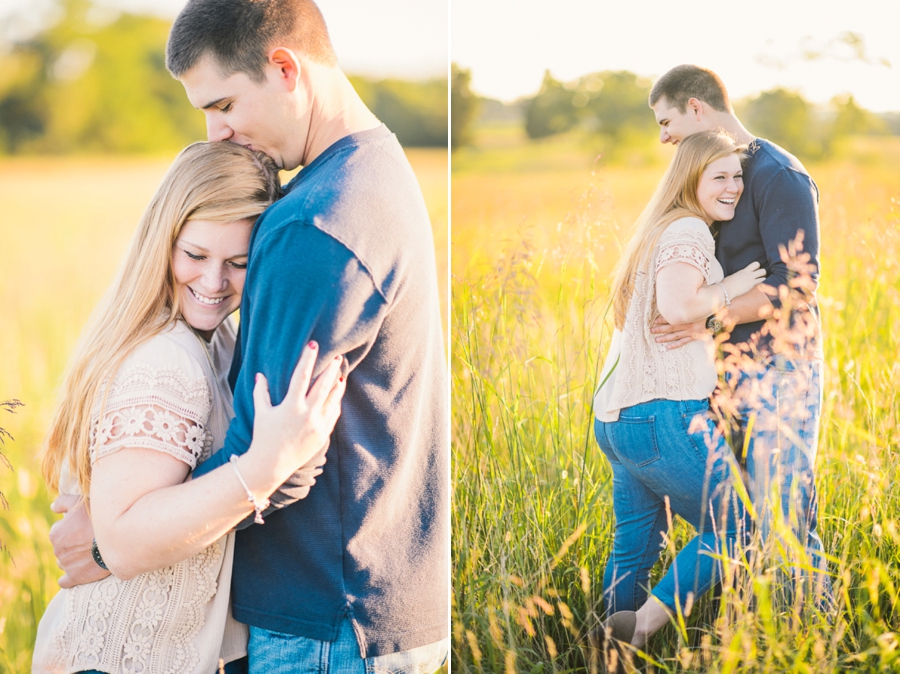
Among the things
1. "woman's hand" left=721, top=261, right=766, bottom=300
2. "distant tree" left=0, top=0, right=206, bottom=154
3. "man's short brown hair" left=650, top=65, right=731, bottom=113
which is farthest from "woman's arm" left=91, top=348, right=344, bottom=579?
"distant tree" left=0, top=0, right=206, bottom=154

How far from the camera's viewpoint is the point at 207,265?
1.51 m

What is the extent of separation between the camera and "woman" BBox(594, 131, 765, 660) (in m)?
1.65

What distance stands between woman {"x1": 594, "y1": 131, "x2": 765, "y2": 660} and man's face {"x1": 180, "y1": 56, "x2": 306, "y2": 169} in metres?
0.88

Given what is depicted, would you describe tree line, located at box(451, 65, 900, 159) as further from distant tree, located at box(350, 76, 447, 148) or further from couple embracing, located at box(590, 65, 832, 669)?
distant tree, located at box(350, 76, 447, 148)

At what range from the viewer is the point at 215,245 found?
1495 millimetres

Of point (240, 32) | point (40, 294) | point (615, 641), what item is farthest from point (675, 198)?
point (40, 294)

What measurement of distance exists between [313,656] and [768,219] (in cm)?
138

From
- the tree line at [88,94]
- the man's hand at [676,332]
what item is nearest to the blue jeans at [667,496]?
the man's hand at [676,332]

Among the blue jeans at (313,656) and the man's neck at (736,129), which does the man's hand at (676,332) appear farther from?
the blue jeans at (313,656)

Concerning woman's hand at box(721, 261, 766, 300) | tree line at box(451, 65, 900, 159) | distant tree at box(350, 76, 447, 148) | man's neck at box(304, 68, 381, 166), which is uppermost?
distant tree at box(350, 76, 447, 148)

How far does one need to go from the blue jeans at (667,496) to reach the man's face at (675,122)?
25.6 inches

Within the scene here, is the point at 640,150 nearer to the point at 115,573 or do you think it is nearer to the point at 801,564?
the point at 801,564

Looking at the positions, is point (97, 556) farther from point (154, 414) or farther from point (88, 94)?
point (88, 94)

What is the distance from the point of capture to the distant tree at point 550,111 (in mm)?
1884
